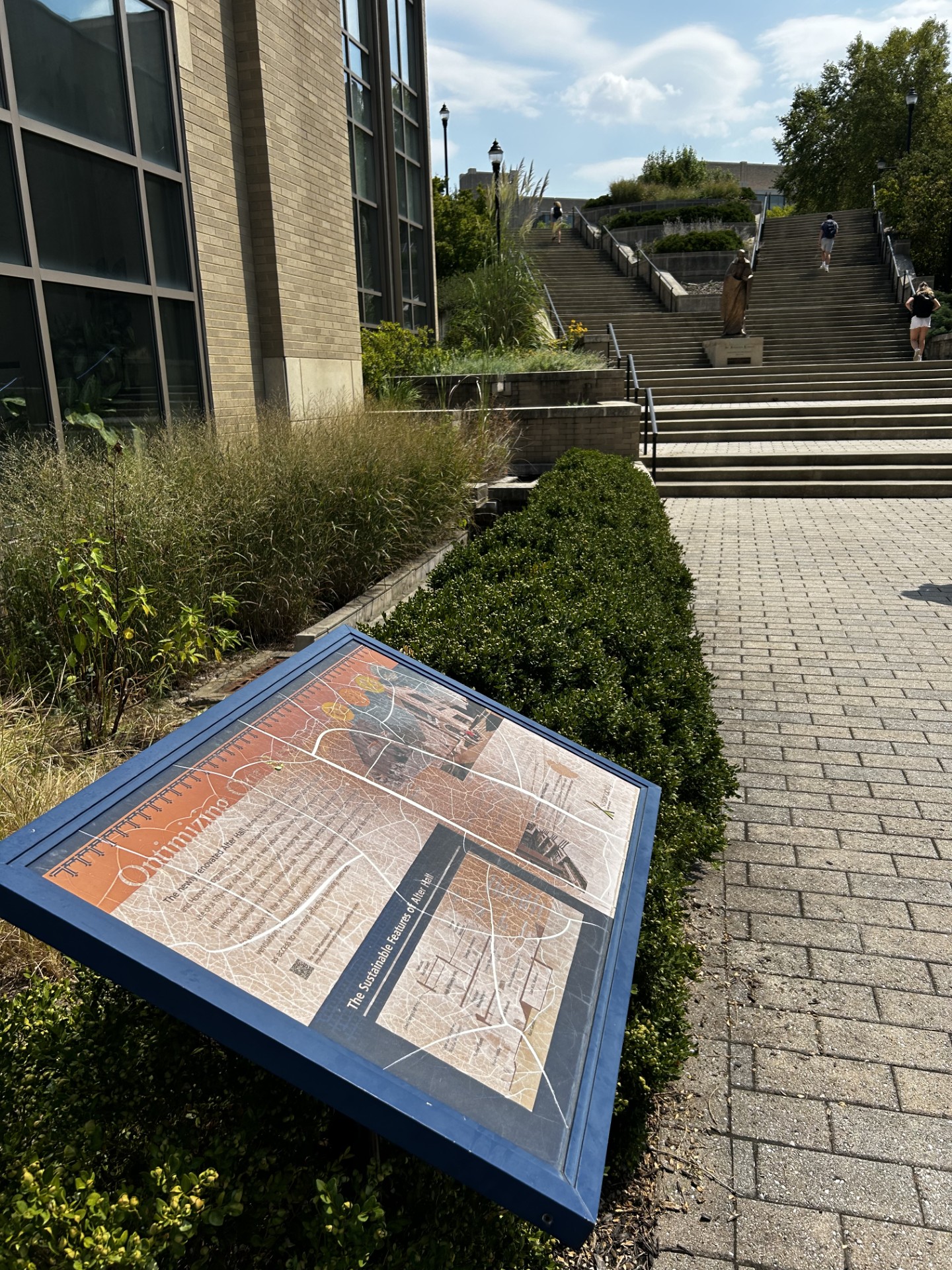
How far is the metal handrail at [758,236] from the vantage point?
31703 millimetres

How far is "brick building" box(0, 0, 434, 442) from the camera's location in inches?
273

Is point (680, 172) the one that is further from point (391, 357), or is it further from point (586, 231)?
point (391, 357)

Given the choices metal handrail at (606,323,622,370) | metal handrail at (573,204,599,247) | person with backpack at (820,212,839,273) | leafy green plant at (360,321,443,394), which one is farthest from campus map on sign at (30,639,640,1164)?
metal handrail at (573,204,599,247)

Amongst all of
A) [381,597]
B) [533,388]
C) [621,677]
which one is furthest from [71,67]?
[533,388]

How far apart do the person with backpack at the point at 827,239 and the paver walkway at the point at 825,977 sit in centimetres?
2725

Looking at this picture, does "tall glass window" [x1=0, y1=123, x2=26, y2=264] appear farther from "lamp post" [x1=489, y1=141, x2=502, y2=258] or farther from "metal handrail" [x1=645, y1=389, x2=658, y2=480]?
"lamp post" [x1=489, y1=141, x2=502, y2=258]

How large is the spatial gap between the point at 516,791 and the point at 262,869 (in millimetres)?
842

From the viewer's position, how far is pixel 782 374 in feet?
64.7

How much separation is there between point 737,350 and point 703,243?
1423 centimetres

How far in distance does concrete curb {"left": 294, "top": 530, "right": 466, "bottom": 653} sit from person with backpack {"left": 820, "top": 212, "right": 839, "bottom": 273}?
2733cm

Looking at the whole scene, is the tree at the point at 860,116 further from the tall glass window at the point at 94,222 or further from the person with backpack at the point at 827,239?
the tall glass window at the point at 94,222

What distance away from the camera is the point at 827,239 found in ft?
97.1

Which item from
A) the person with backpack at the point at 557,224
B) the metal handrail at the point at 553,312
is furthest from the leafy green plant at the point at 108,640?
the person with backpack at the point at 557,224

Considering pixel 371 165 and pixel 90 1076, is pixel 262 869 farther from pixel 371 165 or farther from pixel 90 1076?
pixel 371 165
